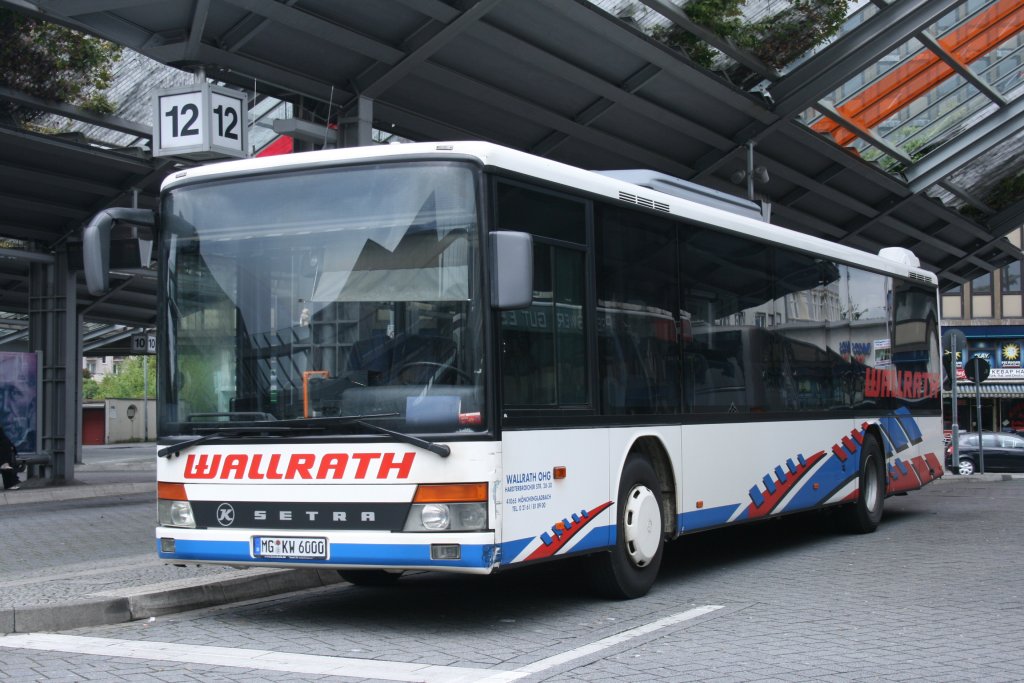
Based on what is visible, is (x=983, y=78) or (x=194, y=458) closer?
(x=194, y=458)

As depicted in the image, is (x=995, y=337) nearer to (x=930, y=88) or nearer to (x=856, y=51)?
(x=930, y=88)

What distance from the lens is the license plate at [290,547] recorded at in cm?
780

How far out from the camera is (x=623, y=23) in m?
16.9

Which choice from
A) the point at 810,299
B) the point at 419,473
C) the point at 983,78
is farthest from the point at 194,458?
the point at 983,78

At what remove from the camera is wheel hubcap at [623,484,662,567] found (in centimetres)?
915

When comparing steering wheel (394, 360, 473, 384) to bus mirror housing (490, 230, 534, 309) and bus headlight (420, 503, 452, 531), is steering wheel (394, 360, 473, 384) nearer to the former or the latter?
bus mirror housing (490, 230, 534, 309)

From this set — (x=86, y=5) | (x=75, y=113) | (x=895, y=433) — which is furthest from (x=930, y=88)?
(x=86, y=5)

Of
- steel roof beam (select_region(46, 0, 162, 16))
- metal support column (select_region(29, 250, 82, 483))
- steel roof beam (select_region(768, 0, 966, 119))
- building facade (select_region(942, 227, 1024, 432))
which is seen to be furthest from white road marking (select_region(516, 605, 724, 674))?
building facade (select_region(942, 227, 1024, 432))

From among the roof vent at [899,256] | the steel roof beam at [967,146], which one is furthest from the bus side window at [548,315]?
the steel roof beam at [967,146]

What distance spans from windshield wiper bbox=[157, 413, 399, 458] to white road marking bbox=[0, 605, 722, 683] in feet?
4.11

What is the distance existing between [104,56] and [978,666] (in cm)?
1518

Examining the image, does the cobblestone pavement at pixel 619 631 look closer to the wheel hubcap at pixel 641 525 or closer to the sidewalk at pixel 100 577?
the sidewalk at pixel 100 577

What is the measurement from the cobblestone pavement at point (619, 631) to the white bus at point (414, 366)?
0.47m

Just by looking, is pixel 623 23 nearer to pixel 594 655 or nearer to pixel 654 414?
pixel 654 414
